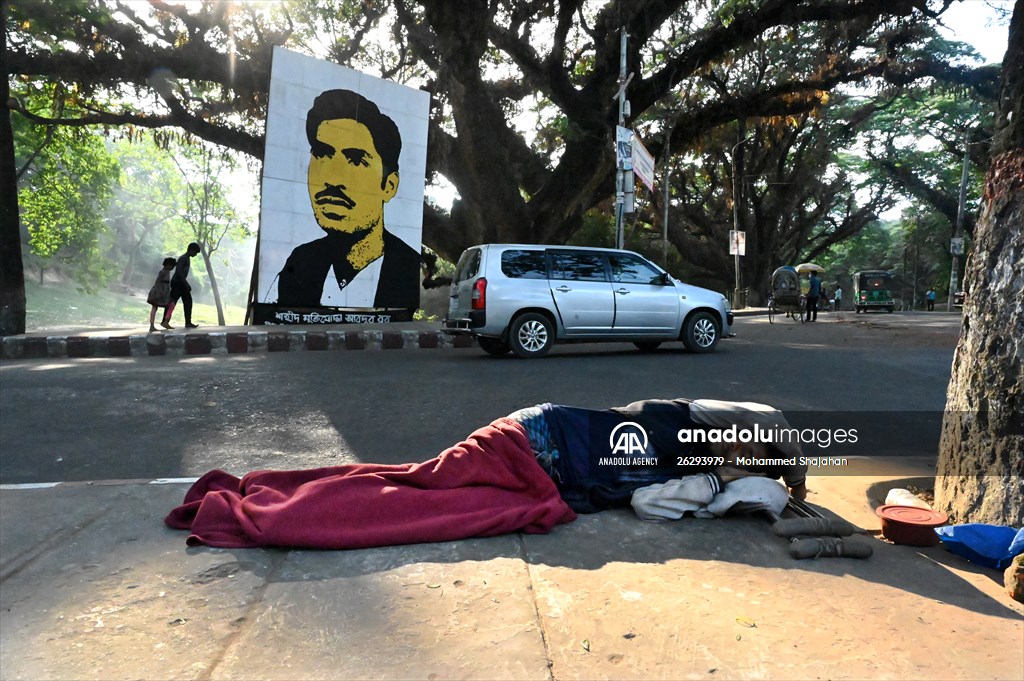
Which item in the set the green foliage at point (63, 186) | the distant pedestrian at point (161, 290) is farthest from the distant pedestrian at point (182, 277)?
the green foliage at point (63, 186)

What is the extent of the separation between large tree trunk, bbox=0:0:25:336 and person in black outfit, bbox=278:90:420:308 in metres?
5.26

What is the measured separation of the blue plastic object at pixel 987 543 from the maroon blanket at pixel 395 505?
1.69 m

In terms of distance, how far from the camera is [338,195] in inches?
603

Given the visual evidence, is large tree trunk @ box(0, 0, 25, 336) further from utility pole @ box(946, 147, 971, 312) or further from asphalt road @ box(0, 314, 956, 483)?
utility pole @ box(946, 147, 971, 312)

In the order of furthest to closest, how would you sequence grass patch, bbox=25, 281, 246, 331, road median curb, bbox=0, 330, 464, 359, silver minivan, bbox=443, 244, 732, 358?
1. grass patch, bbox=25, 281, 246, 331
2. road median curb, bbox=0, 330, 464, 359
3. silver minivan, bbox=443, 244, 732, 358

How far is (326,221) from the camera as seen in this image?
1516 centimetres

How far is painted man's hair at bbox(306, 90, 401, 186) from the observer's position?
49.6ft

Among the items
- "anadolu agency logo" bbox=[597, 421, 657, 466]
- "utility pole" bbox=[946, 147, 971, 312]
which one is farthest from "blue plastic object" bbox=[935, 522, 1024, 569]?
"utility pole" bbox=[946, 147, 971, 312]

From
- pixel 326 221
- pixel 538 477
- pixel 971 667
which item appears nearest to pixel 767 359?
pixel 538 477

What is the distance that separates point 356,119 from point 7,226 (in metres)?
7.36

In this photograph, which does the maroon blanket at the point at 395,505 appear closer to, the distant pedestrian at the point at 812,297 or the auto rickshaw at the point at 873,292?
the distant pedestrian at the point at 812,297

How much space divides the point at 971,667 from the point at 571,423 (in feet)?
6.16

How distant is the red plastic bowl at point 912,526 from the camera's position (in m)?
3.15

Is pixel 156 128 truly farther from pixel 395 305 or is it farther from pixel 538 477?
pixel 538 477
